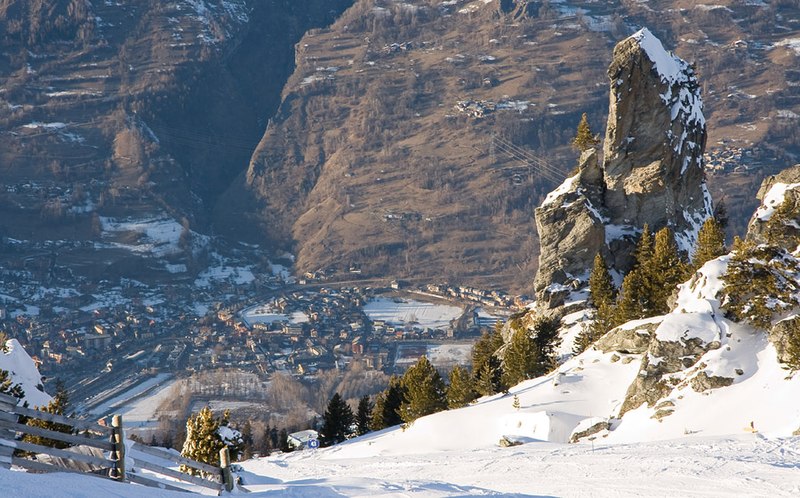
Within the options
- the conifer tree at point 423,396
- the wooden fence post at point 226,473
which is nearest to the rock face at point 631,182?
the conifer tree at point 423,396

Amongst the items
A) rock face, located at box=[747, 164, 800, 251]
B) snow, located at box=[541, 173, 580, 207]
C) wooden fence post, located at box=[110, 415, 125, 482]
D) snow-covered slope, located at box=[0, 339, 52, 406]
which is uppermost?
wooden fence post, located at box=[110, 415, 125, 482]

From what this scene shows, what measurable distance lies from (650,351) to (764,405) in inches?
344

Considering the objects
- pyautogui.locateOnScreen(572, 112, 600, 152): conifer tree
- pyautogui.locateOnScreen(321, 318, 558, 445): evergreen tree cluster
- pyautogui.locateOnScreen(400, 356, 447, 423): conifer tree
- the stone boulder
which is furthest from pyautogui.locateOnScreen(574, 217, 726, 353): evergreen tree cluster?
pyautogui.locateOnScreen(572, 112, 600, 152): conifer tree

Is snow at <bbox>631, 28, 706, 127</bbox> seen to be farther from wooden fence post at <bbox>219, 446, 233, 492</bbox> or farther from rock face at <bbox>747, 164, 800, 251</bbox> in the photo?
wooden fence post at <bbox>219, 446, 233, 492</bbox>

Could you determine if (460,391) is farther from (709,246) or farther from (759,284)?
(759,284)

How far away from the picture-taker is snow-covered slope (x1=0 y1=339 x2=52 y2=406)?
4181cm

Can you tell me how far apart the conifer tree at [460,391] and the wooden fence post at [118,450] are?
124 ft

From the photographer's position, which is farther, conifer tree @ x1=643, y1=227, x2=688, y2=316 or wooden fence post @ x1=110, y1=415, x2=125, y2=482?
conifer tree @ x1=643, y1=227, x2=688, y2=316

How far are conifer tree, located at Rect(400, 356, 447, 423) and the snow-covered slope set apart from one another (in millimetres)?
22198

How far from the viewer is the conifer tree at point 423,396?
60250 millimetres

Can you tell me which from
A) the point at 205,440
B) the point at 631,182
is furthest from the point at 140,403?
the point at 205,440

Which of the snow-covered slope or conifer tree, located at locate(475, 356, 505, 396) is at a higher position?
the snow-covered slope

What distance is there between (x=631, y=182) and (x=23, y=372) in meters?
45.5

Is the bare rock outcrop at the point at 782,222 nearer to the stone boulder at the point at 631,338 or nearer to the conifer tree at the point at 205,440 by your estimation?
the stone boulder at the point at 631,338
